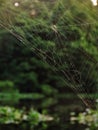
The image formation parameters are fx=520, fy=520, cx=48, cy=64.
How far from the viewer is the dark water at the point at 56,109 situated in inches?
365

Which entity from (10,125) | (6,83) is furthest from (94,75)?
(6,83)

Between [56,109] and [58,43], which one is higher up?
[56,109]

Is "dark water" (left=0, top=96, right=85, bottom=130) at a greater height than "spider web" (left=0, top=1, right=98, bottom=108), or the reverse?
"dark water" (left=0, top=96, right=85, bottom=130)

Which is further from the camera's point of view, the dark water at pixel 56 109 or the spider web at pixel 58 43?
the dark water at pixel 56 109

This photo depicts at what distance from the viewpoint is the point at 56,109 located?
44.4 feet

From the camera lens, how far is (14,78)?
15617 mm

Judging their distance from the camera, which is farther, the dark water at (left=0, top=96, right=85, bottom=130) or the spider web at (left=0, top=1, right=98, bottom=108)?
the dark water at (left=0, top=96, right=85, bottom=130)

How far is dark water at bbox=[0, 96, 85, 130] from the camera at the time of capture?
9.27 m

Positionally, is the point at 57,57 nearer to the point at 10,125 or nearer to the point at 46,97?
the point at 10,125

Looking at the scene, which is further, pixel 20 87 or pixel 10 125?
pixel 20 87

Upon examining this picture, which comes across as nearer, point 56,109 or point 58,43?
point 58,43

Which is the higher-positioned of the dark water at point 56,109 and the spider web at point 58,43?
the dark water at point 56,109

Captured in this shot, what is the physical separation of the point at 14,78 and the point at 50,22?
11074 mm

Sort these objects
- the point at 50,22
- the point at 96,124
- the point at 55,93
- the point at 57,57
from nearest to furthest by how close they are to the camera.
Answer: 1. the point at 57,57
2. the point at 50,22
3. the point at 96,124
4. the point at 55,93
